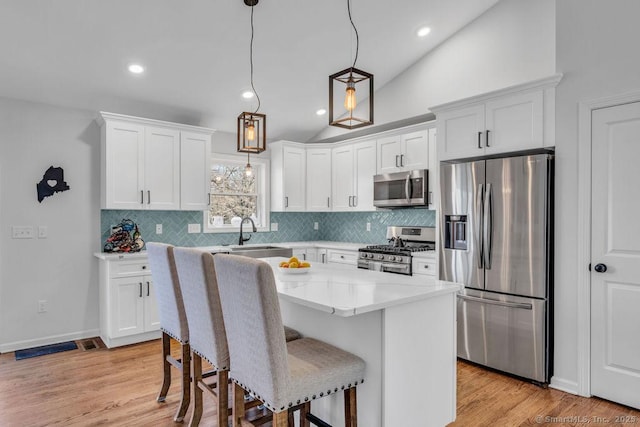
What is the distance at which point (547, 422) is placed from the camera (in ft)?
8.09

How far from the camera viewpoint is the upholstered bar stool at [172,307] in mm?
2391

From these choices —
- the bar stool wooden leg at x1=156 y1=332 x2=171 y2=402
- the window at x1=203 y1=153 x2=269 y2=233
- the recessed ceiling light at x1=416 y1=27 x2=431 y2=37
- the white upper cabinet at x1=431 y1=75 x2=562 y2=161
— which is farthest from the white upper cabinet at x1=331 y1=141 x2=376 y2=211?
the bar stool wooden leg at x1=156 y1=332 x2=171 y2=402

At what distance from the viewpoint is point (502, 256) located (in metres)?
3.16

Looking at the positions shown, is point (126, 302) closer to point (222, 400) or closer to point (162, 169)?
point (162, 169)

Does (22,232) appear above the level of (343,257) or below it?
above

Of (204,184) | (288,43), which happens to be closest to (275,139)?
(204,184)

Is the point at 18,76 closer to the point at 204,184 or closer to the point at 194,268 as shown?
the point at 204,184

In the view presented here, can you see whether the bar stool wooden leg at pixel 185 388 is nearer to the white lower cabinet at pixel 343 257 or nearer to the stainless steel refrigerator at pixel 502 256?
the stainless steel refrigerator at pixel 502 256

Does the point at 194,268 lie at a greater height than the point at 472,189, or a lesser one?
lesser

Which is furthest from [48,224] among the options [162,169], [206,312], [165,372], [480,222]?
[480,222]

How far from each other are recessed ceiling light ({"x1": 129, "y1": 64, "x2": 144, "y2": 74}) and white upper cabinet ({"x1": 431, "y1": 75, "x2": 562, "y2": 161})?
9.23ft

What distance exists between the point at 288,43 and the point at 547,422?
3.71 meters

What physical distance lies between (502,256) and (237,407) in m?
2.33

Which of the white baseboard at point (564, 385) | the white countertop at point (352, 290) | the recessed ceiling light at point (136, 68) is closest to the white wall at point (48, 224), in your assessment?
the recessed ceiling light at point (136, 68)
